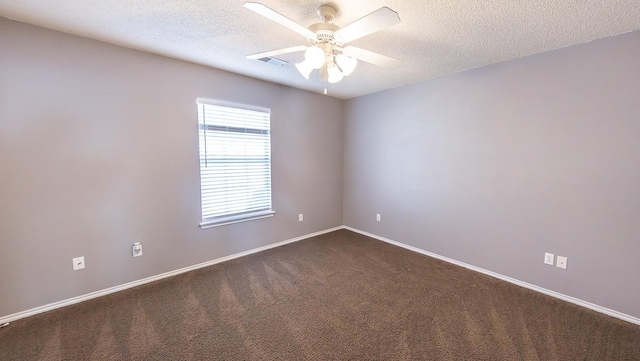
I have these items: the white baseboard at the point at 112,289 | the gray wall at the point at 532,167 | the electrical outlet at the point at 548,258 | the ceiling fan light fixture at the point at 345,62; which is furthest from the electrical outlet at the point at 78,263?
the electrical outlet at the point at 548,258

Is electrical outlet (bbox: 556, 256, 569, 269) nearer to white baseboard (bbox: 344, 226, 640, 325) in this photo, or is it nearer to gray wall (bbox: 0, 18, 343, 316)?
white baseboard (bbox: 344, 226, 640, 325)

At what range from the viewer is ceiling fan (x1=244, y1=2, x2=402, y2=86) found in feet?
4.46

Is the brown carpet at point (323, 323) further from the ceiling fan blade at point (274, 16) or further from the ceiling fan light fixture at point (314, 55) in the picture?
the ceiling fan blade at point (274, 16)

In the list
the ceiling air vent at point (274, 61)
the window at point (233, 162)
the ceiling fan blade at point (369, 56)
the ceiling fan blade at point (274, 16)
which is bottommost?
the window at point (233, 162)

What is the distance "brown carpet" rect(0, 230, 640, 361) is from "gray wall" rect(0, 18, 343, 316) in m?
0.32

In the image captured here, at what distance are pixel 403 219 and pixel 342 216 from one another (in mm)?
1259

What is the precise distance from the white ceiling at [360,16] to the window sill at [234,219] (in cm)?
185

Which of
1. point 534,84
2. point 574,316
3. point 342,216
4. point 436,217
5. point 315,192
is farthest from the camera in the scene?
point 342,216

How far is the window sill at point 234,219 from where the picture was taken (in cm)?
305

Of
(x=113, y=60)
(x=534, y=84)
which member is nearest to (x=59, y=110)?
(x=113, y=60)

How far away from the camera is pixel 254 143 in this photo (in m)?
3.43

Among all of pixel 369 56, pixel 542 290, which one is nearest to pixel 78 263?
pixel 369 56

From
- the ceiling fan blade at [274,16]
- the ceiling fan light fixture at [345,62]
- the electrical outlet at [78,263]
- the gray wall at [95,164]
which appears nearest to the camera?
the ceiling fan blade at [274,16]

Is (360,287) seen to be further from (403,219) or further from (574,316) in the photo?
(574,316)
